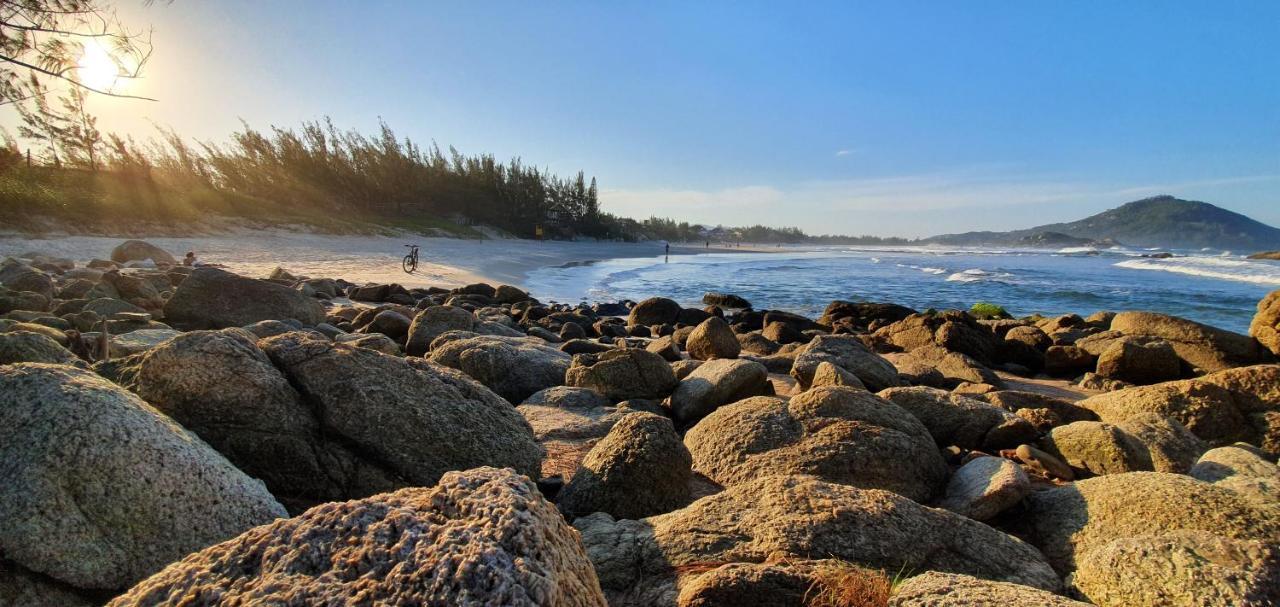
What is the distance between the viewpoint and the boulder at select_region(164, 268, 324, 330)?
6531mm

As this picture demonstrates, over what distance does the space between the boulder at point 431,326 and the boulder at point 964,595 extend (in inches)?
223

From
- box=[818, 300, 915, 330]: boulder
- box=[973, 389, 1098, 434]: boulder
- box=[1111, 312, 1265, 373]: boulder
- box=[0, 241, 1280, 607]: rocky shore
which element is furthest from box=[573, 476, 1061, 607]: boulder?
box=[818, 300, 915, 330]: boulder

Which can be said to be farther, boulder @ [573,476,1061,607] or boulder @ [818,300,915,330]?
boulder @ [818,300,915,330]

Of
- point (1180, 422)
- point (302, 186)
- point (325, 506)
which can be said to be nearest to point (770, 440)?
point (325, 506)

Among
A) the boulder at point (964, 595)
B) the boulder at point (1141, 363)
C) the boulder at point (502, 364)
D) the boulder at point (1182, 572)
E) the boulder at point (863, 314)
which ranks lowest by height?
the boulder at point (863, 314)

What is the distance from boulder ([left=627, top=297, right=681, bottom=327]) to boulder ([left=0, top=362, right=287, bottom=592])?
1055 centimetres

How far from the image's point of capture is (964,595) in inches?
62.7

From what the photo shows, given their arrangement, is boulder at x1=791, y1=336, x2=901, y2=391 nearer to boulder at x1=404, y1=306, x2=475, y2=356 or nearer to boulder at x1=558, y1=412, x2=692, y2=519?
boulder at x1=558, y1=412, x2=692, y2=519

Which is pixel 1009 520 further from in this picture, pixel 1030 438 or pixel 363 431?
pixel 363 431

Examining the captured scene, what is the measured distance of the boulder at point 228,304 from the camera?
6.53 metres

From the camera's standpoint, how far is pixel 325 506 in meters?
1.33

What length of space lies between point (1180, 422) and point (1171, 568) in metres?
3.62

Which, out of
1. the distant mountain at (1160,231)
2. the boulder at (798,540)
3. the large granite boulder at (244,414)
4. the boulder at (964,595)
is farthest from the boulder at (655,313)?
the distant mountain at (1160,231)

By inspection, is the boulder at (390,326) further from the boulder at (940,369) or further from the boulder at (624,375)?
the boulder at (940,369)
